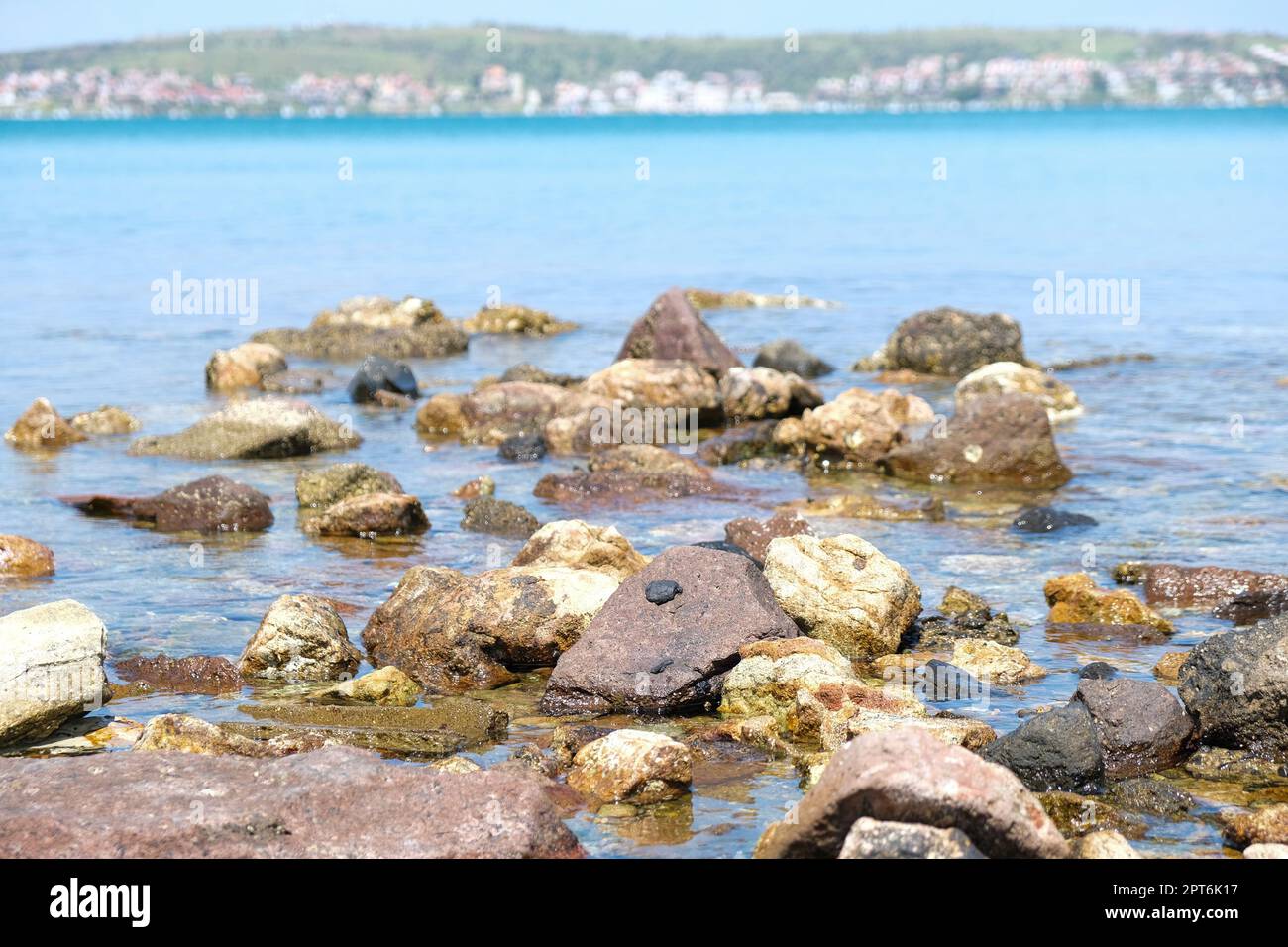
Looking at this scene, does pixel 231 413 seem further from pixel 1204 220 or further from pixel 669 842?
pixel 1204 220

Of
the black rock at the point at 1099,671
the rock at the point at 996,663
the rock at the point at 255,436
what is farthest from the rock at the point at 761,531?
the rock at the point at 255,436

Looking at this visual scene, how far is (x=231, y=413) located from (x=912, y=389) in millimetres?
11396

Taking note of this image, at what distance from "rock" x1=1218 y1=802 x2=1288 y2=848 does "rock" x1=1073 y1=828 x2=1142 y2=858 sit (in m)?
0.79

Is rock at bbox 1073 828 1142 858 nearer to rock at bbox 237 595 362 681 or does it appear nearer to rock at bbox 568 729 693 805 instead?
rock at bbox 568 729 693 805

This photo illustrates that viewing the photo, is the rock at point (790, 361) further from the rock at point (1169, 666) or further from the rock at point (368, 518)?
the rock at point (1169, 666)

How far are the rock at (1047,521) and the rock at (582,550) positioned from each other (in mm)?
5043

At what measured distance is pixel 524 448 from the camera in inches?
834

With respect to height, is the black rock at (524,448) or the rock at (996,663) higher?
the black rock at (524,448)

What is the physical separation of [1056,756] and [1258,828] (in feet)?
4.19

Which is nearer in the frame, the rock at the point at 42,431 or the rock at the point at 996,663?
the rock at the point at 996,663

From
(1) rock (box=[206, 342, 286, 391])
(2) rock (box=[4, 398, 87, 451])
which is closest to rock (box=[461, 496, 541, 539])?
(2) rock (box=[4, 398, 87, 451])

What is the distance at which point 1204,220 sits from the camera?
202 feet

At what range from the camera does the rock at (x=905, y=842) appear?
7219 millimetres

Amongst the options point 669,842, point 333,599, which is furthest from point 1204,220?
point 669,842
